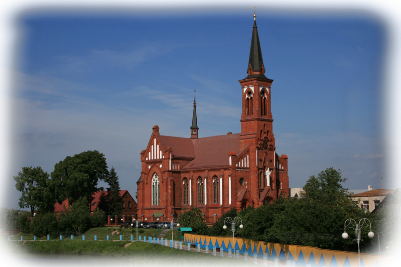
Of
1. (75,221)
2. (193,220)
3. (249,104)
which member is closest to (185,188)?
(193,220)

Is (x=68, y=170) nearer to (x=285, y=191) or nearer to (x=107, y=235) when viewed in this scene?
(x=107, y=235)

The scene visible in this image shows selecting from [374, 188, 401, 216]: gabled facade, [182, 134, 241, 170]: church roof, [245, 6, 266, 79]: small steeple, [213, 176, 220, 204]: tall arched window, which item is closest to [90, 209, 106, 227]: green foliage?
[182, 134, 241, 170]: church roof

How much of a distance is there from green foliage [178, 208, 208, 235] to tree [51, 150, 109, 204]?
2363 cm

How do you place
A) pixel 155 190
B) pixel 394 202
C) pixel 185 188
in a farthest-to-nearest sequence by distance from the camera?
pixel 155 190
pixel 185 188
pixel 394 202

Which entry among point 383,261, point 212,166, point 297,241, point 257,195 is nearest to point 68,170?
point 212,166

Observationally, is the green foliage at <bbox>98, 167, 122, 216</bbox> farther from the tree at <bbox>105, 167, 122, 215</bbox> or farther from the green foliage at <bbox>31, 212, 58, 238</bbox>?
the green foliage at <bbox>31, 212, 58, 238</bbox>

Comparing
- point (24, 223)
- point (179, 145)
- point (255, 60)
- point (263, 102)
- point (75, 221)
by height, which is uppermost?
point (255, 60)

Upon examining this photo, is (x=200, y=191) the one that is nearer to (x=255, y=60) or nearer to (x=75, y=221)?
(x=75, y=221)

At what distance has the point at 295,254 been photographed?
44.5 m

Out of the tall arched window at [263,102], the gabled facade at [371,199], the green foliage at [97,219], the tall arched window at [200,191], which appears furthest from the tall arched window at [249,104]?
the green foliage at [97,219]

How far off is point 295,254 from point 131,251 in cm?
2734

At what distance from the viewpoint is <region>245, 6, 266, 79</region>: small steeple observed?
3265 inches

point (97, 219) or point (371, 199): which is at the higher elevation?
point (371, 199)

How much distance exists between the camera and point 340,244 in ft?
162
